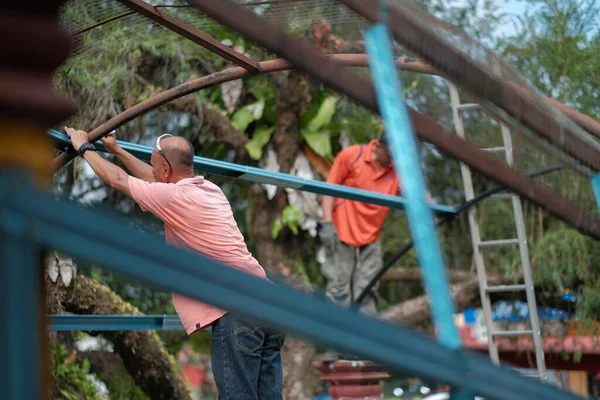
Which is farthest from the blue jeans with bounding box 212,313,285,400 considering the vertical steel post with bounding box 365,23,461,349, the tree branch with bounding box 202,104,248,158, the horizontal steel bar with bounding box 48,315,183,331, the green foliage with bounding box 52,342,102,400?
the tree branch with bounding box 202,104,248,158

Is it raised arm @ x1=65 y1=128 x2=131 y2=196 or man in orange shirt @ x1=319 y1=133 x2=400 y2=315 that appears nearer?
raised arm @ x1=65 y1=128 x2=131 y2=196

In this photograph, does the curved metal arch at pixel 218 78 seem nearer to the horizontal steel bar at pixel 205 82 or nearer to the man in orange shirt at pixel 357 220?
the horizontal steel bar at pixel 205 82

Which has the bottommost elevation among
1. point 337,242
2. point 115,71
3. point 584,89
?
point 337,242

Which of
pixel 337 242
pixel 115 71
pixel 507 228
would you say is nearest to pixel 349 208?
pixel 337 242

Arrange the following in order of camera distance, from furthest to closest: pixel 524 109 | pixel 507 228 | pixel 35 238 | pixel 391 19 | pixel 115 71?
pixel 507 228, pixel 115 71, pixel 524 109, pixel 391 19, pixel 35 238

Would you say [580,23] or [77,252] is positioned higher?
[77,252]

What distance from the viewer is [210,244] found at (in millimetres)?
3633

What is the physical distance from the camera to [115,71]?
6898mm

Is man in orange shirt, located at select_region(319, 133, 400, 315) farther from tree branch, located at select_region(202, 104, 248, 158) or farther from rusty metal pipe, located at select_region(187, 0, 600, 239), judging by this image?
rusty metal pipe, located at select_region(187, 0, 600, 239)

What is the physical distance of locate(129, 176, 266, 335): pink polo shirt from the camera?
3.56 meters

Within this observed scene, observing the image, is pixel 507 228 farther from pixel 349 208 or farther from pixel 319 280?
pixel 349 208

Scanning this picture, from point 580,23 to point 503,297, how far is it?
2.93 meters

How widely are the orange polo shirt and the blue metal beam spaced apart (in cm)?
523

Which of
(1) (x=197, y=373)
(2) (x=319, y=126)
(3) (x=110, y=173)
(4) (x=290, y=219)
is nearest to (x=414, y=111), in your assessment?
(3) (x=110, y=173)
